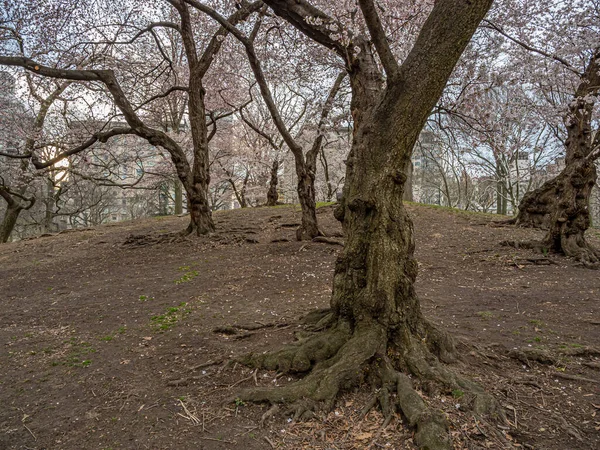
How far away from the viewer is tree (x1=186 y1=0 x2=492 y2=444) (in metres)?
2.72

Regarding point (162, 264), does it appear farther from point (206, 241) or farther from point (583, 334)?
point (583, 334)

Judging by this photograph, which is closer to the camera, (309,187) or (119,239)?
(309,187)

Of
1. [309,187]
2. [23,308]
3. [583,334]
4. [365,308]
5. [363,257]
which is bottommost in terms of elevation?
[23,308]

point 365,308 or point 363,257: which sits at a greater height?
point 363,257

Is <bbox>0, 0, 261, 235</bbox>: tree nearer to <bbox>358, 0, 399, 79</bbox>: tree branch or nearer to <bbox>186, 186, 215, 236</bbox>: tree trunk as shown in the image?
<bbox>186, 186, 215, 236</bbox>: tree trunk

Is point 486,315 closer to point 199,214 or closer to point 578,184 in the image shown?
point 578,184

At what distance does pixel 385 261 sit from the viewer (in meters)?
3.08

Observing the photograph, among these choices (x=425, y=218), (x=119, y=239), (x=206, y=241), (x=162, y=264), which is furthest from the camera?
(x=425, y=218)

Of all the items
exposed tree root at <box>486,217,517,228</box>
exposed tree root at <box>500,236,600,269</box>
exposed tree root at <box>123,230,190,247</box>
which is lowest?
exposed tree root at <box>123,230,190,247</box>

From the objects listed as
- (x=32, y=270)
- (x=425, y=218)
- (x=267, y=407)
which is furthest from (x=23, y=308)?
(x=425, y=218)

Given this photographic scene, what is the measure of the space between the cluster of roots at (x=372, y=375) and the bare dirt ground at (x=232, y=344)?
0.32 ft

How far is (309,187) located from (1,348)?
5818mm

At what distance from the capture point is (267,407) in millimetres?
2578

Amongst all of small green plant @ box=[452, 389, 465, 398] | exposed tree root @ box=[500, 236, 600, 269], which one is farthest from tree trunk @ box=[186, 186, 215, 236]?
small green plant @ box=[452, 389, 465, 398]
